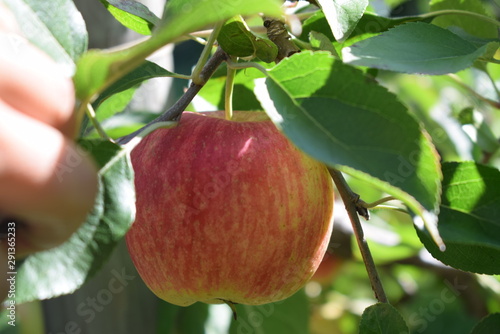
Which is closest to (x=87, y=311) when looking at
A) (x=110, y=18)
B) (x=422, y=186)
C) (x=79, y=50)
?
(x=110, y=18)

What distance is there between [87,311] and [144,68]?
1.77ft

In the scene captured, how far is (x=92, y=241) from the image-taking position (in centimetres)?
47

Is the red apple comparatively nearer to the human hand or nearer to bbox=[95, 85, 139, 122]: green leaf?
bbox=[95, 85, 139, 122]: green leaf

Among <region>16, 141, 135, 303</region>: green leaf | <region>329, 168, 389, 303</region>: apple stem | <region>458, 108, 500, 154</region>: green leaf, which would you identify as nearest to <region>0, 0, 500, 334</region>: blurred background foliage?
<region>458, 108, 500, 154</region>: green leaf

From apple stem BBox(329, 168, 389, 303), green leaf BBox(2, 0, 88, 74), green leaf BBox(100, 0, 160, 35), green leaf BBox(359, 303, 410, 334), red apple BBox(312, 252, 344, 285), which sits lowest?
red apple BBox(312, 252, 344, 285)

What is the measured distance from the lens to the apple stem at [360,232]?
2.06 feet

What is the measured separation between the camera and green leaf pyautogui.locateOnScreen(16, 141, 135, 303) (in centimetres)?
45

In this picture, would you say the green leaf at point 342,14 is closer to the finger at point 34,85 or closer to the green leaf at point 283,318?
the finger at point 34,85

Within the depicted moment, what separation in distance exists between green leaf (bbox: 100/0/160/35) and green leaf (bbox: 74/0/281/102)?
0.67ft

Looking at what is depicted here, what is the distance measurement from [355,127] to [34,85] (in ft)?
0.79

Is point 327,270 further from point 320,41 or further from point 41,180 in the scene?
point 41,180

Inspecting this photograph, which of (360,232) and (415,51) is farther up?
(415,51)

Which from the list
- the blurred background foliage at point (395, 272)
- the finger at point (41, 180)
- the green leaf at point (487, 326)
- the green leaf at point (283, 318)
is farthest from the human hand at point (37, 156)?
the green leaf at point (283, 318)

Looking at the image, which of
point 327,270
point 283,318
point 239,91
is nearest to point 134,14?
point 239,91
